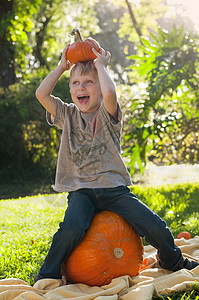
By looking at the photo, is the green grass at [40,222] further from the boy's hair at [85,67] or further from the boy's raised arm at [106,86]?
the boy's hair at [85,67]

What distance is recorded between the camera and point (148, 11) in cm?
1938

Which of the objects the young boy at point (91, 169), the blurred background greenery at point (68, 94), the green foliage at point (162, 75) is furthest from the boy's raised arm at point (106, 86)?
the green foliage at point (162, 75)

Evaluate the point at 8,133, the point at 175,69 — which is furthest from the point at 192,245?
the point at 8,133

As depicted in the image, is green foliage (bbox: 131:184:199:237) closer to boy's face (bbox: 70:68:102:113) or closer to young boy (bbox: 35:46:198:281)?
young boy (bbox: 35:46:198:281)

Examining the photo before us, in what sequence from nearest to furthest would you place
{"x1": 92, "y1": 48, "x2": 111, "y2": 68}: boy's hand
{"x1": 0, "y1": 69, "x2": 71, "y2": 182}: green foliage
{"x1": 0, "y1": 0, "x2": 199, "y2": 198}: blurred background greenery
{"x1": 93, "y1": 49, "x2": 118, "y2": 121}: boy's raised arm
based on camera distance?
{"x1": 93, "y1": 49, "x2": 118, "y2": 121}: boy's raised arm
{"x1": 92, "y1": 48, "x2": 111, "y2": 68}: boy's hand
{"x1": 0, "y1": 0, "x2": 199, "y2": 198}: blurred background greenery
{"x1": 0, "y1": 69, "x2": 71, "y2": 182}: green foliage

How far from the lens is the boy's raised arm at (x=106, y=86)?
2.90 metres

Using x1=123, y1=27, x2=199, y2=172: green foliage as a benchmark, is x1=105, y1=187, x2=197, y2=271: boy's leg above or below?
below

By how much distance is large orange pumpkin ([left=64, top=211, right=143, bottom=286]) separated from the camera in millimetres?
2820

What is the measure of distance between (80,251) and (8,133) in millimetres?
9008

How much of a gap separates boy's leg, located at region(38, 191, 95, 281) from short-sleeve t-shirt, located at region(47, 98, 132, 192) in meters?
0.17

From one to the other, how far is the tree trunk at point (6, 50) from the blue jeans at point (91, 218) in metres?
9.53

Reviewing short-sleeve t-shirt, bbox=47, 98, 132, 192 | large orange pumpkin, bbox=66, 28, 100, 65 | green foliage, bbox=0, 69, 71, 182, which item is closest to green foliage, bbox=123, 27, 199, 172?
large orange pumpkin, bbox=66, 28, 100, 65

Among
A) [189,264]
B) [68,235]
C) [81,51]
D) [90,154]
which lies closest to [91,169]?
[90,154]

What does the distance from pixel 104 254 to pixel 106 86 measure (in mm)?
1204
